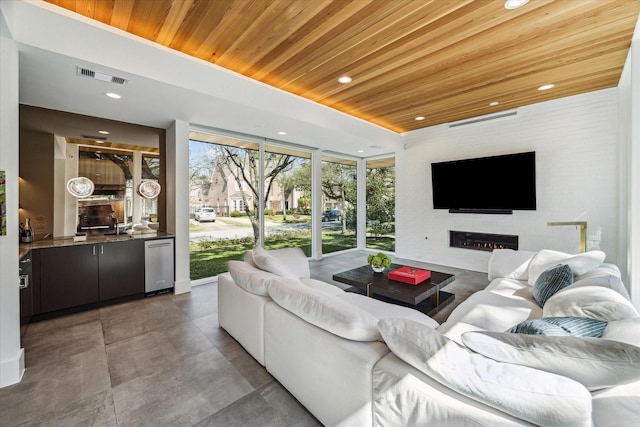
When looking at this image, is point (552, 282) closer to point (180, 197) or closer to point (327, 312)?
point (327, 312)

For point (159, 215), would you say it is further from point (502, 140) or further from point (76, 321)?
point (502, 140)

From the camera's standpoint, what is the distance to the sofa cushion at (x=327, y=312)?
1430 millimetres

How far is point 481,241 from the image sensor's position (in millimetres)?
5227

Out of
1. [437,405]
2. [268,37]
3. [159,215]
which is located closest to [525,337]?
[437,405]

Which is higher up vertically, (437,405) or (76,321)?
(437,405)

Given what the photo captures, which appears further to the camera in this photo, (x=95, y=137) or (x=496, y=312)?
(x=95, y=137)

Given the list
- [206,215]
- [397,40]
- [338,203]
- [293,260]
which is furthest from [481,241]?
[206,215]

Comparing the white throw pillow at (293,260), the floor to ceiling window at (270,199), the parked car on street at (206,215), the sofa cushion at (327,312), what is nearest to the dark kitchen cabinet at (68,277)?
the floor to ceiling window at (270,199)

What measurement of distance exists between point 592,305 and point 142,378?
3.04 meters

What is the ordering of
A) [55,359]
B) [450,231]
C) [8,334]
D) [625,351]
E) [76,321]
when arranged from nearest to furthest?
1. [625,351]
2. [8,334]
3. [55,359]
4. [76,321]
5. [450,231]

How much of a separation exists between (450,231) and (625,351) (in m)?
4.97

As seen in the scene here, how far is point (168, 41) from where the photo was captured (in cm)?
267

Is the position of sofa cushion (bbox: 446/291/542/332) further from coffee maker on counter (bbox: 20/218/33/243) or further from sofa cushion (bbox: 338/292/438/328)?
coffee maker on counter (bbox: 20/218/33/243)

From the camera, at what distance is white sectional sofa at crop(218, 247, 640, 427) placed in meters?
0.93
